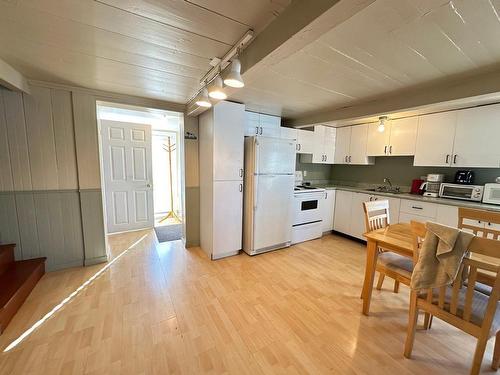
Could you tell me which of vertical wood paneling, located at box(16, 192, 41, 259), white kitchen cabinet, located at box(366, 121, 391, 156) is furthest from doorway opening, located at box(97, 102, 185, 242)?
white kitchen cabinet, located at box(366, 121, 391, 156)

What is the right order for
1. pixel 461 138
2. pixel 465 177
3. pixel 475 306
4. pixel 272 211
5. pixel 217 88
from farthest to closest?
pixel 272 211 < pixel 465 177 < pixel 461 138 < pixel 217 88 < pixel 475 306

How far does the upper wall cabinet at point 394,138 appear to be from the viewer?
3.03 meters

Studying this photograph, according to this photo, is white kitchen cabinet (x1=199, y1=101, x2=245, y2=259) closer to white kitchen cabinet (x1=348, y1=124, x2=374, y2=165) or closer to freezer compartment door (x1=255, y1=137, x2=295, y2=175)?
freezer compartment door (x1=255, y1=137, x2=295, y2=175)

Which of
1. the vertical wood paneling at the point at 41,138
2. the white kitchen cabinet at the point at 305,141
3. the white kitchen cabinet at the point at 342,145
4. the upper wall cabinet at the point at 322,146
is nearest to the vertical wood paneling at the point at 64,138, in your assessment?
the vertical wood paneling at the point at 41,138

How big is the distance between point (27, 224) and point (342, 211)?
444 centimetres

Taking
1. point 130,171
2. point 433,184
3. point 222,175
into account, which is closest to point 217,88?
point 222,175

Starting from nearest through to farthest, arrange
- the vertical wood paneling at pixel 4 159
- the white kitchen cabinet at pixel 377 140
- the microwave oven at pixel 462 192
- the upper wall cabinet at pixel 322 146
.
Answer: the vertical wood paneling at pixel 4 159
the microwave oven at pixel 462 192
the white kitchen cabinet at pixel 377 140
the upper wall cabinet at pixel 322 146

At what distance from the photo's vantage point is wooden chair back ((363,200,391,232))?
194cm

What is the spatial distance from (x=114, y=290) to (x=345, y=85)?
3203 millimetres

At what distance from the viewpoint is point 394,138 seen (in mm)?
3207

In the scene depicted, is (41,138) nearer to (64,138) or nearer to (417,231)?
(64,138)

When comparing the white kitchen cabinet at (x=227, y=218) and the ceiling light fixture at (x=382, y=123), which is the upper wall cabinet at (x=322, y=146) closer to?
the ceiling light fixture at (x=382, y=123)

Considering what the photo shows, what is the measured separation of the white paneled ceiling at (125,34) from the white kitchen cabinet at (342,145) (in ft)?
9.80

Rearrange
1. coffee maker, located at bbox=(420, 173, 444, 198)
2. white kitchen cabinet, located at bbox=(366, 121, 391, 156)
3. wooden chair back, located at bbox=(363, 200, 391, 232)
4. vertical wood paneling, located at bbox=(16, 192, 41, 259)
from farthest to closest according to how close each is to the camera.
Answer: white kitchen cabinet, located at bbox=(366, 121, 391, 156) → coffee maker, located at bbox=(420, 173, 444, 198) → vertical wood paneling, located at bbox=(16, 192, 41, 259) → wooden chair back, located at bbox=(363, 200, 391, 232)
